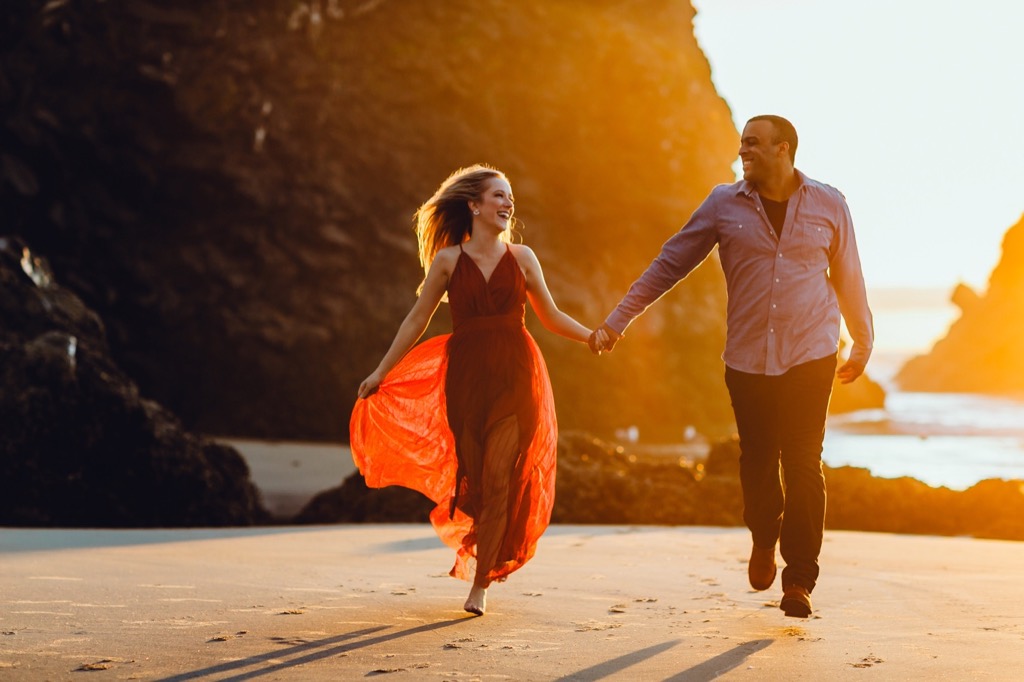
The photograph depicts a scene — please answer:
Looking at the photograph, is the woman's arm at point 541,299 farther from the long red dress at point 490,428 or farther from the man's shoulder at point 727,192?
the man's shoulder at point 727,192

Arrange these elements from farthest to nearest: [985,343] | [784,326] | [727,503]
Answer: [985,343], [727,503], [784,326]

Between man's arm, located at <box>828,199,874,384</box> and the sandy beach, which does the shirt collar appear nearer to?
man's arm, located at <box>828,199,874,384</box>

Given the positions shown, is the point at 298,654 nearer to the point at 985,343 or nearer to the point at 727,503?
the point at 727,503

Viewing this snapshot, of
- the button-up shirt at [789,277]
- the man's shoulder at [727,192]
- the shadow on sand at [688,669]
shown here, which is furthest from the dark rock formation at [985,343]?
the shadow on sand at [688,669]

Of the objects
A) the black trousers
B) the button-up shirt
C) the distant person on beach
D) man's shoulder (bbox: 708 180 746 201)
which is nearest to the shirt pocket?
the button-up shirt

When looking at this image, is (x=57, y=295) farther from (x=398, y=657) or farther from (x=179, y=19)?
(x=179, y=19)

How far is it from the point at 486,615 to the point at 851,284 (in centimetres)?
204

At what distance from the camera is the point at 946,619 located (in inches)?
203

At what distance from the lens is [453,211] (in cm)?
582

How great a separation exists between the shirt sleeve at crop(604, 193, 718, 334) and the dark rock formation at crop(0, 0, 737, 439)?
74.6 ft

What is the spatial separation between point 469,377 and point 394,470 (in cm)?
70

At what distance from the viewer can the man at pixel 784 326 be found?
5156mm

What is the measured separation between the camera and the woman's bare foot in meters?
5.23

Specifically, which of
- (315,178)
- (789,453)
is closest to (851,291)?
(789,453)
